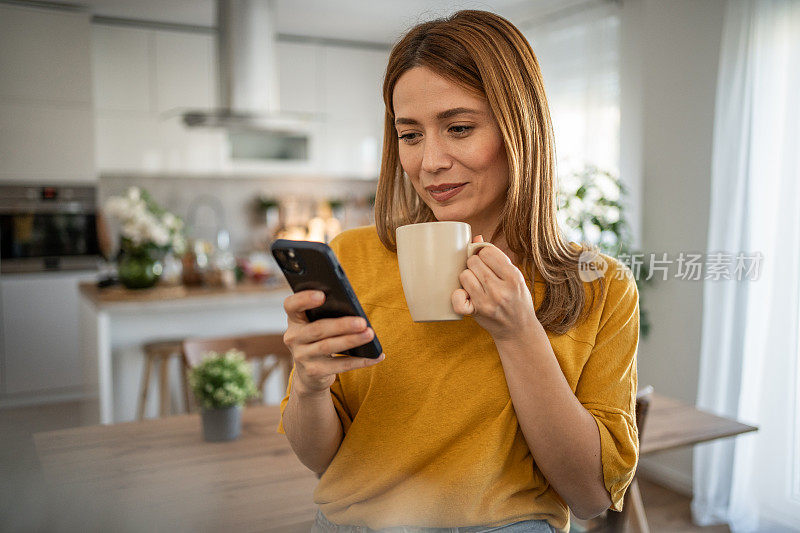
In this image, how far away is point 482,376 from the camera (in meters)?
0.76

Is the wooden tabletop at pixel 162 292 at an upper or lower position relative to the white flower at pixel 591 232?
lower

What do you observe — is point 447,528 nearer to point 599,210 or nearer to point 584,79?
point 599,210

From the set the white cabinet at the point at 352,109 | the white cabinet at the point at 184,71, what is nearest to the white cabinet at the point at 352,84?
the white cabinet at the point at 352,109

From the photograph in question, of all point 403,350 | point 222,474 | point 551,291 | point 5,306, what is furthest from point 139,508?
point 5,306

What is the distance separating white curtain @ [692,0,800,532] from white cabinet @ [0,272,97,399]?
3.43 meters

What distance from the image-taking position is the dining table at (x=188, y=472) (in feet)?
1.21

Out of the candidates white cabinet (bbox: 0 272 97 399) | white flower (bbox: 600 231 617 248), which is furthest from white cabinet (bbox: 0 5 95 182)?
white flower (bbox: 600 231 617 248)

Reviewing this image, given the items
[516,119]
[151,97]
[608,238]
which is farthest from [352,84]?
[516,119]

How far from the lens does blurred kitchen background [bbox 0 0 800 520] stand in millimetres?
Answer: 2822

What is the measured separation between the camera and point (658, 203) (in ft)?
9.73

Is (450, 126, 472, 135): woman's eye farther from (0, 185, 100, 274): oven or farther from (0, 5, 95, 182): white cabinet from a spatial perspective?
(0, 185, 100, 274): oven

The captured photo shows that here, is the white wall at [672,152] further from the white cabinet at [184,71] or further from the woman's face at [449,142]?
the white cabinet at [184,71]

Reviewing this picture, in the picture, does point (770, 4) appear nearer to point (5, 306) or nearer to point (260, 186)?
point (260, 186)

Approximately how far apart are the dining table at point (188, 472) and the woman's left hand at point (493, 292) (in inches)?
11.2
